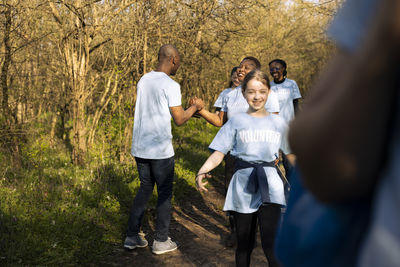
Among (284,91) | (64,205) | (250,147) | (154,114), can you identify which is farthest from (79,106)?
(250,147)

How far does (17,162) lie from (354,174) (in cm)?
640

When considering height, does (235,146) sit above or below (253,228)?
above

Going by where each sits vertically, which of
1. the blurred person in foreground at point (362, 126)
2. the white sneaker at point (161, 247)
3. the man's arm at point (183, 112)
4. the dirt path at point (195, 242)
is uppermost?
the blurred person in foreground at point (362, 126)

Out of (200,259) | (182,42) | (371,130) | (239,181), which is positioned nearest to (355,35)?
(371,130)

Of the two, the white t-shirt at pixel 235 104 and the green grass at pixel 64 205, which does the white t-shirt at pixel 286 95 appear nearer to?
the white t-shirt at pixel 235 104

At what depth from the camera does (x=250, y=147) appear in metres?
3.18

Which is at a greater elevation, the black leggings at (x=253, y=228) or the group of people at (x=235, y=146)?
the group of people at (x=235, y=146)

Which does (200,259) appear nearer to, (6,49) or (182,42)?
(6,49)

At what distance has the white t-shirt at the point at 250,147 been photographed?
3.17 m

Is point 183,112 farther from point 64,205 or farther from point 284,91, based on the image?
point 284,91

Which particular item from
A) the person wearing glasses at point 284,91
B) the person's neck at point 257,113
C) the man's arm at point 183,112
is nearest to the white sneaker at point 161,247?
the man's arm at point 183,112

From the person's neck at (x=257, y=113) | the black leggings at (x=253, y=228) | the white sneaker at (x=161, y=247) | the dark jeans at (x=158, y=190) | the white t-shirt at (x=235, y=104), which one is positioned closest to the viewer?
the black leggings at (x=253, y=228)

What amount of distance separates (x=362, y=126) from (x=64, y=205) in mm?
4860

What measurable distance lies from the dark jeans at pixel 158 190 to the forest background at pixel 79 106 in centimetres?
51
